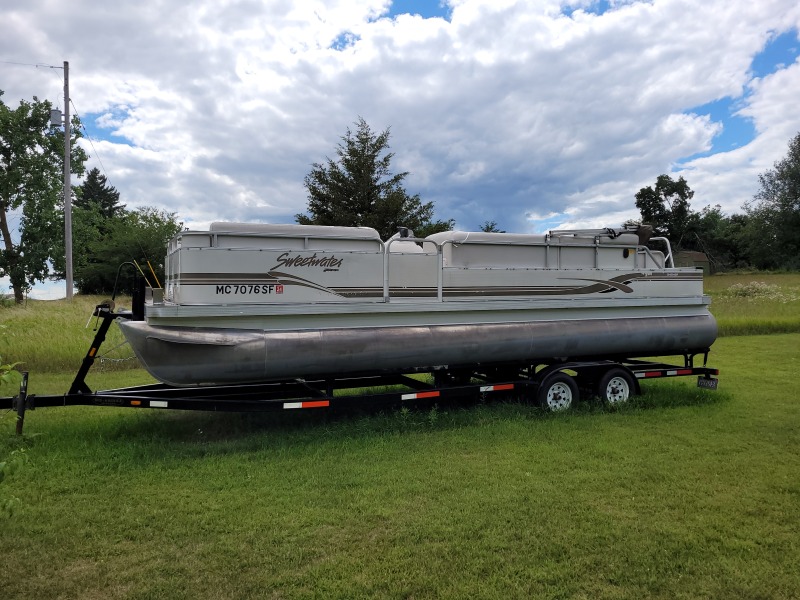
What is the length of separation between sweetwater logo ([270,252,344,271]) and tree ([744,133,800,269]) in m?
54.6

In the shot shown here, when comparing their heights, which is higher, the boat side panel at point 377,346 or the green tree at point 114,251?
the green tree at point 114,251

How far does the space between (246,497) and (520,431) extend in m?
3.37

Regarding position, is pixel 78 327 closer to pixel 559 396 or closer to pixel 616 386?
pixel 559 396

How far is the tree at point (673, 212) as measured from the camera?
187 feet

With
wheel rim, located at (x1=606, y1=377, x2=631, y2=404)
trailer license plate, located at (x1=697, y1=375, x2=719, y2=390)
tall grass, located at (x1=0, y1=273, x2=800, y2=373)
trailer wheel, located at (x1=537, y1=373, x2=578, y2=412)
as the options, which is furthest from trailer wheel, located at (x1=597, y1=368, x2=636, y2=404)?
tall grass, located at (x1=0, y1=273, x2=800, y2=373)

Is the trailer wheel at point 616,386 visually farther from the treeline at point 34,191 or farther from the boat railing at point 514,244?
the treeline at point 34,191

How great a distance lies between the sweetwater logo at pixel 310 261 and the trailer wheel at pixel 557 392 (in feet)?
10.8

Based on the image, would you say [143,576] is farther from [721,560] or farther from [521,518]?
[721,560]

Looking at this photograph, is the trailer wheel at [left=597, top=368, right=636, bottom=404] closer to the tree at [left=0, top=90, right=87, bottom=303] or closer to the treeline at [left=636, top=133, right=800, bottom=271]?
the tree at [left=0, top=90, right=87, bottom=303]

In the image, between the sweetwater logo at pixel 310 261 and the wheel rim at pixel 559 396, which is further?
the wheel rim at pixel 559 396

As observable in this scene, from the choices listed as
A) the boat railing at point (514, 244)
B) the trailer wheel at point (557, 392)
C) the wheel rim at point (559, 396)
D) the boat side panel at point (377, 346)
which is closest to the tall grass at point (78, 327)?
the boat side panel at point (377, 346)

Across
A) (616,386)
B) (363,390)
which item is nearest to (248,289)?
(363,390)

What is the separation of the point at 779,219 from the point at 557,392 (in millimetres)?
52588

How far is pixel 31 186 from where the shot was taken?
24.8m
